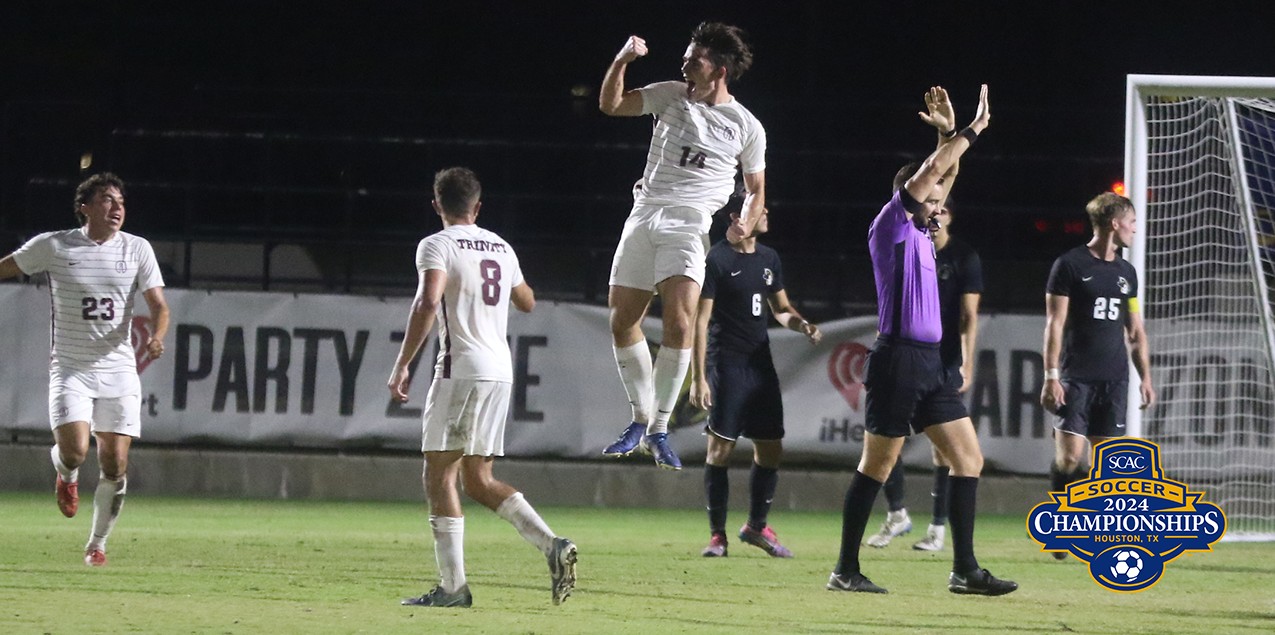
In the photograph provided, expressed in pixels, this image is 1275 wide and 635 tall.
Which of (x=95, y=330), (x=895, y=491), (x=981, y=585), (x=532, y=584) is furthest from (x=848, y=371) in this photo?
(x=95, y=330)

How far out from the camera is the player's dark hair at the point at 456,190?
6801mm

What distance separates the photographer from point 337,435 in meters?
13.8

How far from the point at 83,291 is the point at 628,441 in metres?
3.31

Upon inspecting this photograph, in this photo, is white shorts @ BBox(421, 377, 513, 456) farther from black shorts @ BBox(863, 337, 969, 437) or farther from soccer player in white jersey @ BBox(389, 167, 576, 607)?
black shorts @ BBox(863, 337, 969, 437)

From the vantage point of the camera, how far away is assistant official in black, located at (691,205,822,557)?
982 centimetres

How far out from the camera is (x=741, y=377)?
32.3ft

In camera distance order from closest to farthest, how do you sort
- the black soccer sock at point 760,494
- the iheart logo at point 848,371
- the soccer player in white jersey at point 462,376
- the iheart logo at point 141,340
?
the soccer player in white jersey at point 462,376 → the black soccer sock at point 760,494 → the iheart logo at point 141,340 → the iheart logo at point 848,371

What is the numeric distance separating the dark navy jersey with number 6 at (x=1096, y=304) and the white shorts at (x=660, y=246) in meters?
2.82

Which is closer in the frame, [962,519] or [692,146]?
[692,146]

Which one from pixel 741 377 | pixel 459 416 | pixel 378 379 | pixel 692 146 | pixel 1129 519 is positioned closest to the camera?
pixel 459 416

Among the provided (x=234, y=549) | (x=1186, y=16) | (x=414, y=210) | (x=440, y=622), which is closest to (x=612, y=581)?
(x=440, y=622)

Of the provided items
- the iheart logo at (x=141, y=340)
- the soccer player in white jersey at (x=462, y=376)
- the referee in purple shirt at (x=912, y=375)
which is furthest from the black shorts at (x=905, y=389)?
the iheart logo at (x=141, y=340)

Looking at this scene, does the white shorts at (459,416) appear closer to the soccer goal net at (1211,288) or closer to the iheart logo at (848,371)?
the soccer goal net at (1211,288)

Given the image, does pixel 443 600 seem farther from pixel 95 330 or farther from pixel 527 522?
pixel 95 330
